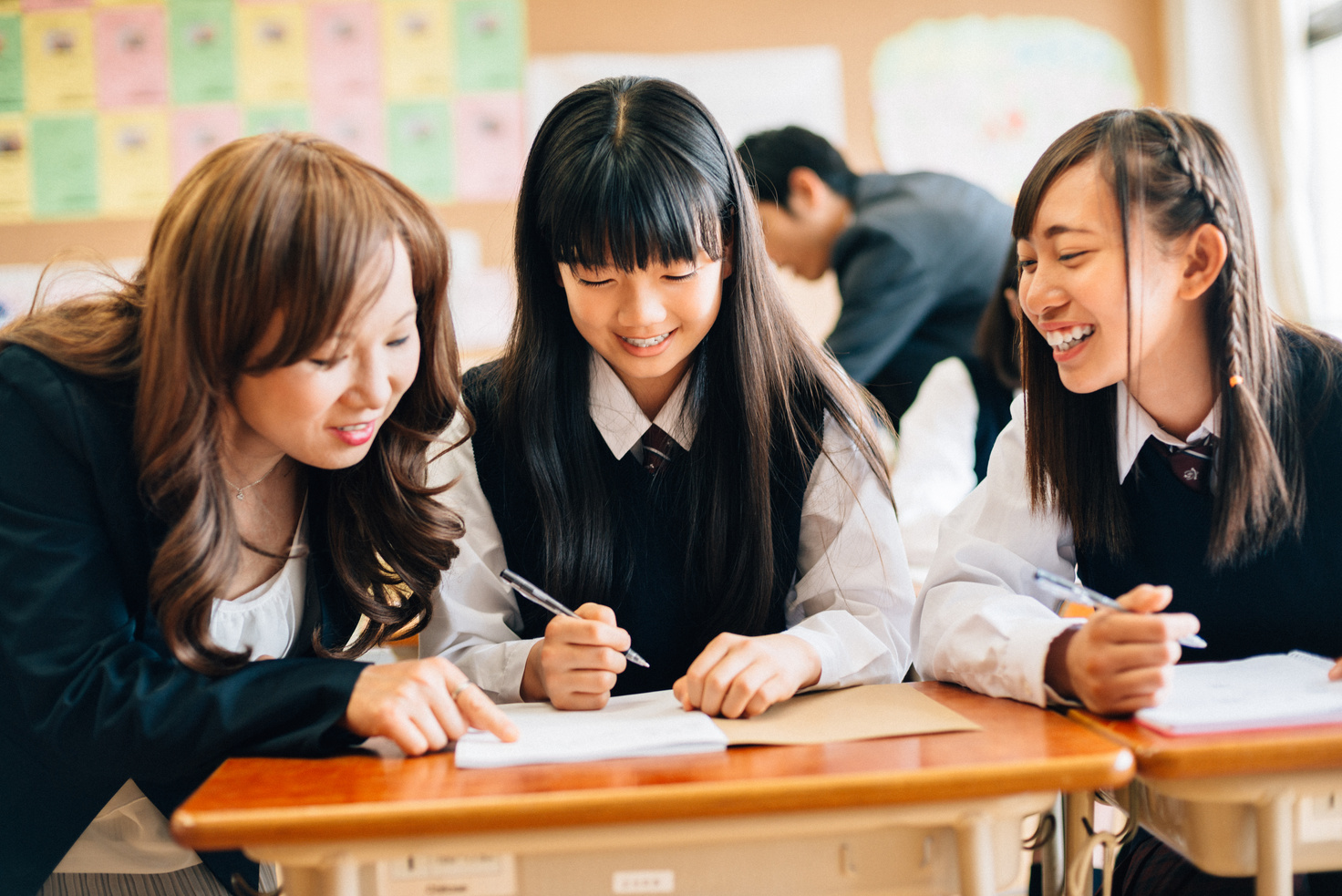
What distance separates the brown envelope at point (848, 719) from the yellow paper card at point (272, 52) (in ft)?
11.0

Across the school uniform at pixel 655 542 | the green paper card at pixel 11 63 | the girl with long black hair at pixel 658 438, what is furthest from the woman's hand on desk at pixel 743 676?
the green paper card at pixel 11 63

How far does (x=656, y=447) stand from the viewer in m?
1.39

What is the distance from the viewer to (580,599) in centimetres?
135

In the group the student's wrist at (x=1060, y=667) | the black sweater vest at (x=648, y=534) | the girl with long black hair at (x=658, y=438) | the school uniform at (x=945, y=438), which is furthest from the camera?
the school uniform at (x=945, y=438)

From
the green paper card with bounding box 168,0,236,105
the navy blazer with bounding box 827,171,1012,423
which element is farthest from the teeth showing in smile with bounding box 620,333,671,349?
the green paper card with bounding box 168,0,236,105

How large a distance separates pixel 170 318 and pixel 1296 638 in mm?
1215

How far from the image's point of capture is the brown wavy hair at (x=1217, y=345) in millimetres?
1155

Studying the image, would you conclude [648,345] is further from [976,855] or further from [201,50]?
[201,50]

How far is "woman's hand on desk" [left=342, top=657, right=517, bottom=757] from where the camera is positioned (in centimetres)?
93

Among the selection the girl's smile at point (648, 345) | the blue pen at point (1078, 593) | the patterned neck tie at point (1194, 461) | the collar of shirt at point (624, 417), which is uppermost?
the girl's smile at point (648, 345)

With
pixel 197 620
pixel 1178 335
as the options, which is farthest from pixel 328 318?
pixel 1178 335

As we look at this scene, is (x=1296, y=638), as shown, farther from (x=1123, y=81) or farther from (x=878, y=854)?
(x=1123, y=81)

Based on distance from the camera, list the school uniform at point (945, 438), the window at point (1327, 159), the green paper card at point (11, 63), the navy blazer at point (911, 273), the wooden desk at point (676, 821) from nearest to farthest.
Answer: the wooden desk at point (676, 821), the navy blazer at point (911, 273), the school uniform at point (945, 438), the window at point (1327, 159), the green paper card at point (11, 63)

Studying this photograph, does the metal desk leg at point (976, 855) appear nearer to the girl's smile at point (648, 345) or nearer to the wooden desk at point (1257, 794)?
the wooden desk at point (1257, 794)
